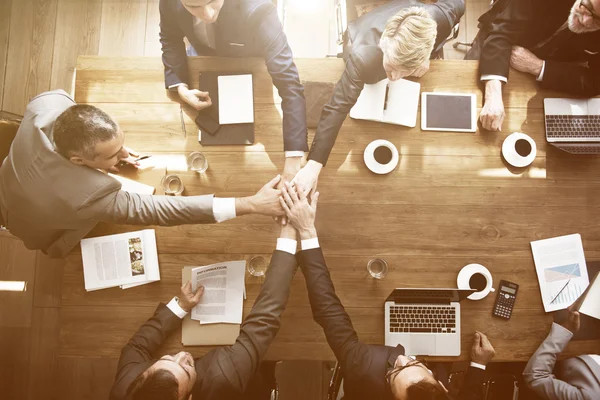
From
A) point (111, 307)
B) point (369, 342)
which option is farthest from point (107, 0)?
point (369, 342)

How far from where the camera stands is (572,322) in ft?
6.38

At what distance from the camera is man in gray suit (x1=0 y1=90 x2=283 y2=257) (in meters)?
1.73

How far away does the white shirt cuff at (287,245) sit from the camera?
1.90 metres

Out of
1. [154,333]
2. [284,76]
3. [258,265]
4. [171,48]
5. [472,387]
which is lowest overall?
[472,387]

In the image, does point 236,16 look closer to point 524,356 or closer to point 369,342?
point 369,342

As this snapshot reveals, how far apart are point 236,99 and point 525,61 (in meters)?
1.46

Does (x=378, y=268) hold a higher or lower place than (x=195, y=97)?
lower

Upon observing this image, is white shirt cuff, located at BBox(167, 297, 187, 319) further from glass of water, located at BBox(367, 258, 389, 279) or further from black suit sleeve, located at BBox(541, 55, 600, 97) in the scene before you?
black suit sleeve, located at BBox(541, 55, 600, 97)

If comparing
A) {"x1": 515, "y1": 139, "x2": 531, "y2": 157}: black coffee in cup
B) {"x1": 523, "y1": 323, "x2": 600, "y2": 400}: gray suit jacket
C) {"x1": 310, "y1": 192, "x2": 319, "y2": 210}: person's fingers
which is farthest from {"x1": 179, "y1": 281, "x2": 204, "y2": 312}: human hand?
{"x1": 515, "y1": 139, "x2": 531, "y2": 157}: black coffee in cup

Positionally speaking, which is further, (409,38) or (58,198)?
(409,38)

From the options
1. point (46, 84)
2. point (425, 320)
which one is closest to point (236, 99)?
point (425, 320)

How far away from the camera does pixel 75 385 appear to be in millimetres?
2752

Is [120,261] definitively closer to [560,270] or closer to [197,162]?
[197,162]

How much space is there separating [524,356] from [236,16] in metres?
2.13
